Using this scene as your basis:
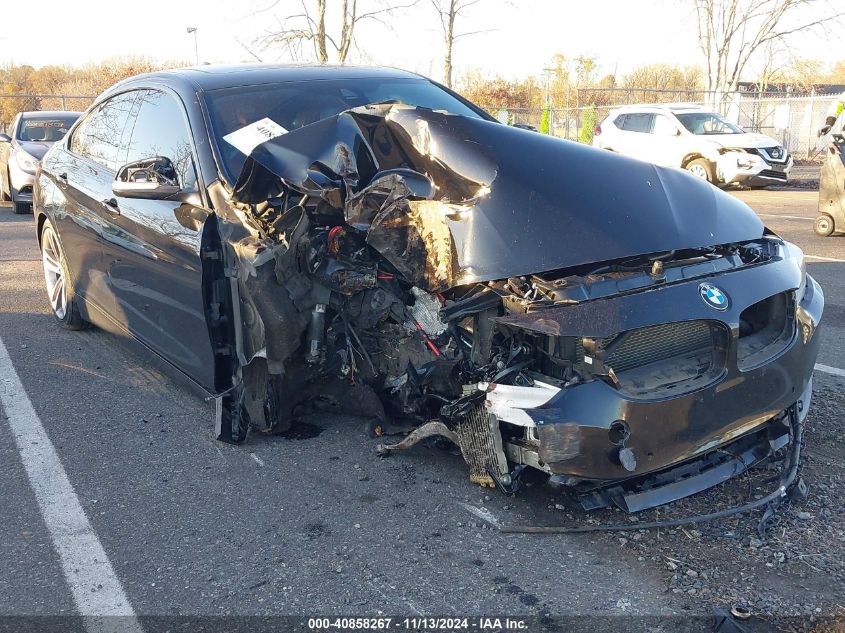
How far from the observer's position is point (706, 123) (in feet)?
57.2

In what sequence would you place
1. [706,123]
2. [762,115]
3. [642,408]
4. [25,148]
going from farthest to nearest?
[762,115] < [706,123] < [25,148] < [642,408]

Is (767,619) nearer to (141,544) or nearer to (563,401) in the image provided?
(563,401)

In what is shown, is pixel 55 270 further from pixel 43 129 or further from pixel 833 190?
pixel 833 190

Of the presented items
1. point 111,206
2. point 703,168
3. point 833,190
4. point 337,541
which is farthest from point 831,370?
point 703,168

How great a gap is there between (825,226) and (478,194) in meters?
8.53

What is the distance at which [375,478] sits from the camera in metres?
3.63

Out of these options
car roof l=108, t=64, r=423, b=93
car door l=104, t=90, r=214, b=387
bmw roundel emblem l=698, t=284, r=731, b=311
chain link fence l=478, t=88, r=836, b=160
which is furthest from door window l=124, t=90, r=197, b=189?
chain link fence l=478, t=88, r=836, b=160

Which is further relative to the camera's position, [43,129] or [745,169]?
[745,169]

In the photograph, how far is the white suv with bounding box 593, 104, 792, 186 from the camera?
1641 cm

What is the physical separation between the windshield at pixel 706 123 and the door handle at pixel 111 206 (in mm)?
14879

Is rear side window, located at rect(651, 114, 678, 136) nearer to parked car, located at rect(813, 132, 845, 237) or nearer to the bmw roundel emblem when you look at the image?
parked car, located at rect(813, 132, 845, 237)

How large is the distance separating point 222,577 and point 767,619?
6.00 feet

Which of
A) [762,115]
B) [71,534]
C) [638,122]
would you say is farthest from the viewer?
[762,115]

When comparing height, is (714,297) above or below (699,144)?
above
